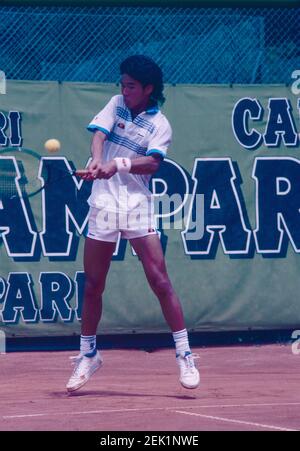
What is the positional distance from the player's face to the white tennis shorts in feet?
2.10

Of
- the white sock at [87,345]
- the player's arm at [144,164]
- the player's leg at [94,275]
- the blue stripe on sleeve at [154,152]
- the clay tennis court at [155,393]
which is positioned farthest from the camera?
the white sock at [87,345]

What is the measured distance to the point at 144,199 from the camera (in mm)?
6590

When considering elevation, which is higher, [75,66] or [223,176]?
[75,66]

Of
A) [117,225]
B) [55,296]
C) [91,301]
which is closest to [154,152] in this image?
[117,225]

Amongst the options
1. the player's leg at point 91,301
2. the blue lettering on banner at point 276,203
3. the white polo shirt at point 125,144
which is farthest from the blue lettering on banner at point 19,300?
the white polo shirt at point 125,144

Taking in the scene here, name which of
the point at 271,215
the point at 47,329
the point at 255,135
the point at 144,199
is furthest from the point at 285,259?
the point at 144,199

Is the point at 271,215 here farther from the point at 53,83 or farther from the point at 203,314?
the point at 53,83

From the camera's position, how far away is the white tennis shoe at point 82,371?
21.5ft

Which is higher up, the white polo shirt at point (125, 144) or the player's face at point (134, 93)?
the player's face at point (134, 93)

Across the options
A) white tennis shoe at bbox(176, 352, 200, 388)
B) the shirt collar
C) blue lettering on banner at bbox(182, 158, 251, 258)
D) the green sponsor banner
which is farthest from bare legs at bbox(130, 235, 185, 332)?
blue lettering on banner at bbox(182, 158, 251, 258)

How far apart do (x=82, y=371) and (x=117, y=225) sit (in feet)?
2.91

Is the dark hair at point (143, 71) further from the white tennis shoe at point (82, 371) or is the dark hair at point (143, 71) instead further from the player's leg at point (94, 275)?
the white tennis shoe at point (82, 371)

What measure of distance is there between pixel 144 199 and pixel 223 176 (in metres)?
2.30

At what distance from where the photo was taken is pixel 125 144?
659 cm
